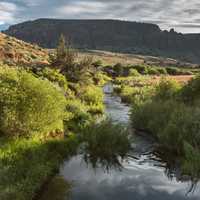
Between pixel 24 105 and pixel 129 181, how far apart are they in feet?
19.4

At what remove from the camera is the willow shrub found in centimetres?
1845

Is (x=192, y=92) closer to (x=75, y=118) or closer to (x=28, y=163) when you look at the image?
(x=75, y=118)

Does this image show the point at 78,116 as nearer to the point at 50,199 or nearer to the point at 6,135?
the point at 6,135

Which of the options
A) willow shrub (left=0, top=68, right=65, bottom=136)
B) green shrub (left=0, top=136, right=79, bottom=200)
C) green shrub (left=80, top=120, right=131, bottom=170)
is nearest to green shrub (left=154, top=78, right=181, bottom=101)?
green shrub (left=80, top=120, right=131, bottom=170)

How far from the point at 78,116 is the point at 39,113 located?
8217 mm

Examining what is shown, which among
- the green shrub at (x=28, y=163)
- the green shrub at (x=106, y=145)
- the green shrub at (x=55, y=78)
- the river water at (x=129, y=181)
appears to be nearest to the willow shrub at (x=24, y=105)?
the green shrub at (x=28, y=163)

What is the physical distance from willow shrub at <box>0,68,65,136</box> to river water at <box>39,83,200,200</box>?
2.40 metres

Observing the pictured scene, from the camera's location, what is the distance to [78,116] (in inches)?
1077

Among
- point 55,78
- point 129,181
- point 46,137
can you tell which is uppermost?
point 55,78

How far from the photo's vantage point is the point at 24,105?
18781mm

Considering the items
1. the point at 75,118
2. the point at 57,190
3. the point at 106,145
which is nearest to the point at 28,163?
the point at 57,190

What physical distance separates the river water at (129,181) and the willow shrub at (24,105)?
240cm

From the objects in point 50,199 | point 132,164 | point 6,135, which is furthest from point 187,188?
point 6,135

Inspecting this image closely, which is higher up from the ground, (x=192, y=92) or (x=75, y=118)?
(x=192, y=92)
